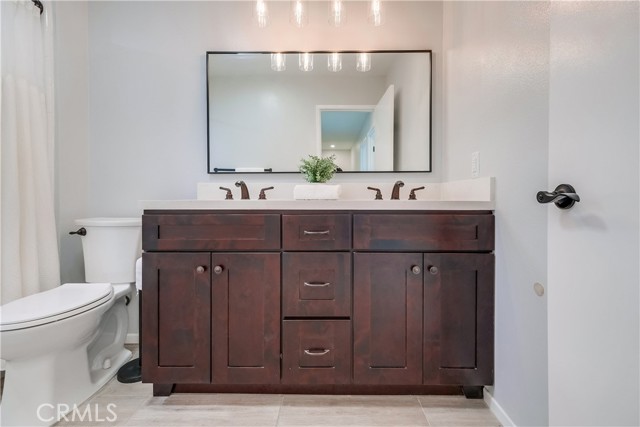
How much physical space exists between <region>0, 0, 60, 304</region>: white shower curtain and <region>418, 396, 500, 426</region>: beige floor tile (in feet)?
6.46

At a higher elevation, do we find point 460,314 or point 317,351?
point 460,314

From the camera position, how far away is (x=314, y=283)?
4.26 ft

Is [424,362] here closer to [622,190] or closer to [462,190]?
[462,190]

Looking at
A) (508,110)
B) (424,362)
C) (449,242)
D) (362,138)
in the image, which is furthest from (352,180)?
(424,362)

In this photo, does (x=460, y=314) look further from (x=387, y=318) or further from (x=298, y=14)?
(x=298, y=14)

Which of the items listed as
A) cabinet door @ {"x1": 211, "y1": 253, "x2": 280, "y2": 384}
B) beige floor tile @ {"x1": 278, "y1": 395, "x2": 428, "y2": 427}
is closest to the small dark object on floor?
cabinet door @ {"x1": 211, "y1": 253, "x2": 280, "y2": 384}

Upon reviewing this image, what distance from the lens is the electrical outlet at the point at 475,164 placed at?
4.57 feet

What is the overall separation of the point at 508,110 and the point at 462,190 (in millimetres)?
462

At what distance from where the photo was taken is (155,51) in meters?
1.87

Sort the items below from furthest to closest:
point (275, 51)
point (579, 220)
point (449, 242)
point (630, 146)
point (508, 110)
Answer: point (275, 51) < point (449, 242) < point (508, 110) < point (579, 220) < point (630, 146)

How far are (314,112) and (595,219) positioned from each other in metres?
1.48

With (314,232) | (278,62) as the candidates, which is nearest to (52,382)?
(314,232)

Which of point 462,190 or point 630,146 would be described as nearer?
point 630,146

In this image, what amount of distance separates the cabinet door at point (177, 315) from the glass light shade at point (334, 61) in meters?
1.34
